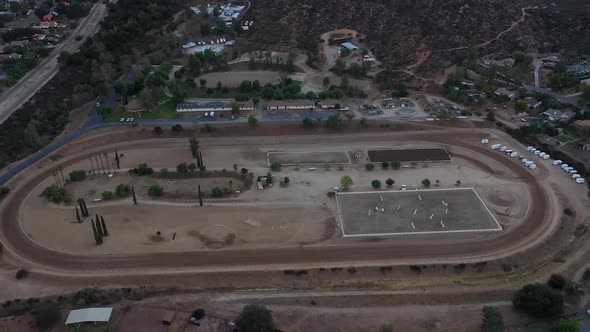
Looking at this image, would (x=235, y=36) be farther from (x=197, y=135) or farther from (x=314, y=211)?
(x=314, y=211)

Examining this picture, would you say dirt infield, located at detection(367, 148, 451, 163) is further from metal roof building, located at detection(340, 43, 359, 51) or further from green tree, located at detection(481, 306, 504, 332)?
metal roof building, located at detection(340, 43, 359, 51)

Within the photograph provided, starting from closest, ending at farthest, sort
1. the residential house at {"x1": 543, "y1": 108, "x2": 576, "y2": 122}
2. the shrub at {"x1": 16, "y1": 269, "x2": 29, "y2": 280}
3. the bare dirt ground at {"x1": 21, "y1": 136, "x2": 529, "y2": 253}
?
the shrub at {"x1": 16, "y1": 269, "x2": 29, "y2": 280} < the bare dirt ground at {"x1": 21, "y1": 136, "x2": 529, "y2": 253} < the residential house at {"x1": 543, "y1": 108, "x2": 576, "y2": 122}

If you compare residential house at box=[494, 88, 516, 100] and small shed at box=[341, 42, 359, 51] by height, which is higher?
small shed at box=[341, 42, 359, 51]

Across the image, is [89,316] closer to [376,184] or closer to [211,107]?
[376,184]

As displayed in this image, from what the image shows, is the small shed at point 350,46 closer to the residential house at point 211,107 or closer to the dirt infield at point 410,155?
the residential house at point 211,107

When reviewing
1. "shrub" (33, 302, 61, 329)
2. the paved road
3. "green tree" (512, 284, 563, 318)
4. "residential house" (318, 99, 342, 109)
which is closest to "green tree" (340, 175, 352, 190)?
"residential house" (318, 99, 342, 109)
